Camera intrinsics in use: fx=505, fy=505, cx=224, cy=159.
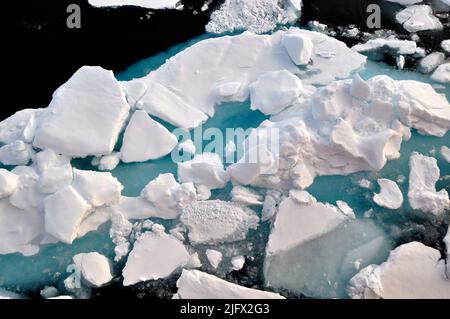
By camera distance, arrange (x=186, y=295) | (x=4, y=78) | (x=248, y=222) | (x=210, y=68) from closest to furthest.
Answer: (x=186, y=295)
(x=248, y=222)
(x=210, y=68)
(x=4, y=78)

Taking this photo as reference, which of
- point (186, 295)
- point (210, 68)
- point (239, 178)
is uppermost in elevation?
point (210, 68)

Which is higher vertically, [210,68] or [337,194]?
[210,68]

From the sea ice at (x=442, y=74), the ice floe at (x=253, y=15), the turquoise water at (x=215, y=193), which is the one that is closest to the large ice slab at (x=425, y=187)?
the turquoise water at (x=215, y=193)

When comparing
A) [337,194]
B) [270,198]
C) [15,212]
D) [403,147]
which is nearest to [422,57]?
[403,147]

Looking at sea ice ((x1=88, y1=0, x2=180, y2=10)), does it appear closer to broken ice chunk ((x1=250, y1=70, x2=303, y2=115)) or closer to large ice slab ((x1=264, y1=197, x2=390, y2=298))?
broken ice chunk ((x1=250, y1=70, x2=303, y2=115))

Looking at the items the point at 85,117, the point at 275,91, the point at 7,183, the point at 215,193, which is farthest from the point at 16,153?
the point at 275,91

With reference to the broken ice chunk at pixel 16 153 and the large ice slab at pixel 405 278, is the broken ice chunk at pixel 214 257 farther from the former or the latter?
the broken ice chunk at pixel 16 153

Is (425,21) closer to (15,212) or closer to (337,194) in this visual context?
(337,194)
